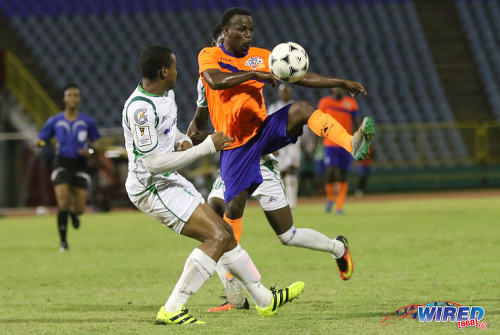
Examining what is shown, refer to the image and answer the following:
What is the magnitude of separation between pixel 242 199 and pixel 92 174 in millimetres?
14504

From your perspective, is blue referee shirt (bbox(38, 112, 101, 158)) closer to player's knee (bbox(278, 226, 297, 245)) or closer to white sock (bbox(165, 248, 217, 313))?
player's knee (bbox(278, 226, 297, 245))

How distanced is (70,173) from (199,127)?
5.43m

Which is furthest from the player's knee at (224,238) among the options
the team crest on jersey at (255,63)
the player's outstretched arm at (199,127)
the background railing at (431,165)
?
the background railing at (431,165)

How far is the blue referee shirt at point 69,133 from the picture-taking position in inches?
480

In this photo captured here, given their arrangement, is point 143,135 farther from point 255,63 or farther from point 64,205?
point 64,205

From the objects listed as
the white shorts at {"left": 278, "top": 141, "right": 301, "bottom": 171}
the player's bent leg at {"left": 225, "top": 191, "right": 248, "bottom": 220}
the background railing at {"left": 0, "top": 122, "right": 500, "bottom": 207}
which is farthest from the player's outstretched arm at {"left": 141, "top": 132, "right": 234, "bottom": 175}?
the background railing at {"left": 0, "top": 122, "right": 500, "bottom": 207}

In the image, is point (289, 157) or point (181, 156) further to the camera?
point (289, 157)

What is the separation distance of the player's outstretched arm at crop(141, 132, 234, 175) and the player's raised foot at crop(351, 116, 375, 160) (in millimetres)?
975

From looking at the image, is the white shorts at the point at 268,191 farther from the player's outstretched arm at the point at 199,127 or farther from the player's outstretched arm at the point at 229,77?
the player's outstretched arm at the point at 229,77

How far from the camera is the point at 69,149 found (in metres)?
12.2

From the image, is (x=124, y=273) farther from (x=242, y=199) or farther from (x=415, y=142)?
(x=415, y=142)

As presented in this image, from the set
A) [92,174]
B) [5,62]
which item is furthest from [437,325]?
[5,62]

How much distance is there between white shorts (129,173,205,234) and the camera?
5840 mm

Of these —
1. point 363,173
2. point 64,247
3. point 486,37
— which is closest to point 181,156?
point 64,247
